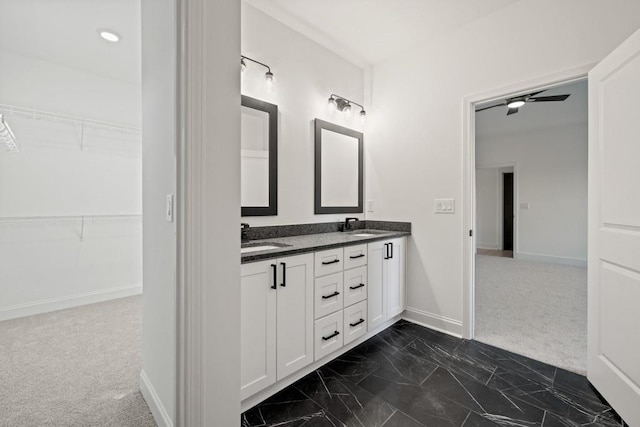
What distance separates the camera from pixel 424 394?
1.69 metres

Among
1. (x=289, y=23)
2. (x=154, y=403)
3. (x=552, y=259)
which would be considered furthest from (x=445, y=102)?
(x=552, y=259)

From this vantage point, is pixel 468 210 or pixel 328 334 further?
pixel 468 210

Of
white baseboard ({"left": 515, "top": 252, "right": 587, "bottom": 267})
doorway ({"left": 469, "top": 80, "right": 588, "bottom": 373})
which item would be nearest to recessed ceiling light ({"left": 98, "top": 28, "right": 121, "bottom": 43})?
doorway ({"left": 469, "top": 80, "right": 588, "bottom": 373})

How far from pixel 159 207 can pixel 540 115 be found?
19.0 ft

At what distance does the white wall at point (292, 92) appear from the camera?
88.7 inches

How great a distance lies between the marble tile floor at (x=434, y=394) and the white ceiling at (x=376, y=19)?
2734mm

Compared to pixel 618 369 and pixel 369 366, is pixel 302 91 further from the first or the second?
pixel 618 369

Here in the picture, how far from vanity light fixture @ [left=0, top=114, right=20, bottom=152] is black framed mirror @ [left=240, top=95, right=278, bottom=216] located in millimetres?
1857

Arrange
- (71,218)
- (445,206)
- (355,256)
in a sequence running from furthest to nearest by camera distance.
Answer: (71,218) → (445,206) → (355,256)

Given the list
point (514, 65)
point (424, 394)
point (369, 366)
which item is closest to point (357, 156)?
point (514, 65)

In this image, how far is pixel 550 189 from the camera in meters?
5.52

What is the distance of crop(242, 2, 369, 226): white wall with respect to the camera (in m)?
2.25

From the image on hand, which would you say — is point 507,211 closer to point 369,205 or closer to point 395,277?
point 369,205

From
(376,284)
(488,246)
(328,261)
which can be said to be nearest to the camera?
(328,261)
